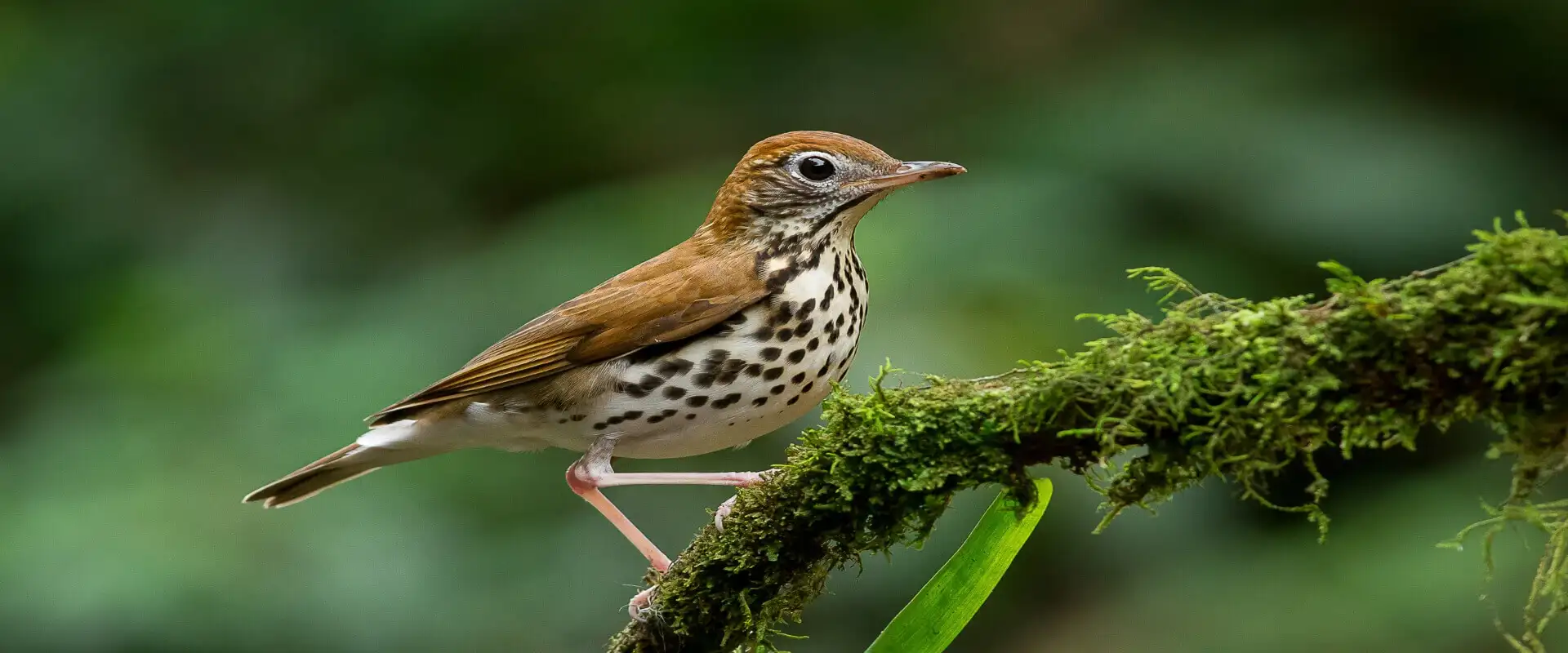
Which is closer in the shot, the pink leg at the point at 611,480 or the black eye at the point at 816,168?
the pink leg at the point at 611,480

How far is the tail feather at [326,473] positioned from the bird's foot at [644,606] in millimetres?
1150

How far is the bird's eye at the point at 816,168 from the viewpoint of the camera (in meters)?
3.44

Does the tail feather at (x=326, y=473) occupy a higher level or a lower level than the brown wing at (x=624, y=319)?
lower

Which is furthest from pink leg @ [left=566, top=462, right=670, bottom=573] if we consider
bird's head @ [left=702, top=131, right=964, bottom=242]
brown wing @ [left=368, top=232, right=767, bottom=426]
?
bird's head @ [left=702, top=131, right=964, bottom=242]

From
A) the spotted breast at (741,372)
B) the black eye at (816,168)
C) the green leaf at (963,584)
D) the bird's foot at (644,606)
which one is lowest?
the green leaf at (963,584)

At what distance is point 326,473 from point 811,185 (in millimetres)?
1580

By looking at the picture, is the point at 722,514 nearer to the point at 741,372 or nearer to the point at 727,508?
the point at 727,508

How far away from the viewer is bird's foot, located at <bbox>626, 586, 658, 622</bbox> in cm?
251

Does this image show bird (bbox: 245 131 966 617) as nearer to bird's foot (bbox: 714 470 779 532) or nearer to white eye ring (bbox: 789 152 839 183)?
white eye ring (bbox: 789 152 839 183)

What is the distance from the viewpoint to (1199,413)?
6.19 feet

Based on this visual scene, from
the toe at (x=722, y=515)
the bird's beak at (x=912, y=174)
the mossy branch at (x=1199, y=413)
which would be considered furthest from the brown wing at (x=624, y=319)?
the mossy branch at (x=1199, y=413)

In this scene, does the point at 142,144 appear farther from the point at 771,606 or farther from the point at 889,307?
the point at 771,606

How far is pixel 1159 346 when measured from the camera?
76.0 inches

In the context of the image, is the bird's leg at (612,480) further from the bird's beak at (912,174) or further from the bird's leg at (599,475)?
the bird's beak at (912,174)
